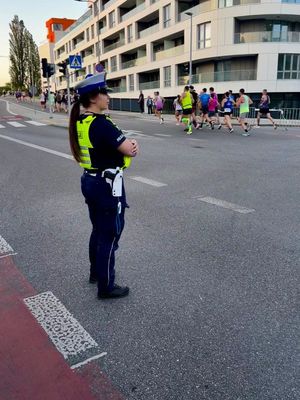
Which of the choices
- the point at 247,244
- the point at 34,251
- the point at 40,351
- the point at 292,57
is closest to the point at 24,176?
the point at 34,251

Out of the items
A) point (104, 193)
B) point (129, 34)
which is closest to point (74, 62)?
point (104, 193)

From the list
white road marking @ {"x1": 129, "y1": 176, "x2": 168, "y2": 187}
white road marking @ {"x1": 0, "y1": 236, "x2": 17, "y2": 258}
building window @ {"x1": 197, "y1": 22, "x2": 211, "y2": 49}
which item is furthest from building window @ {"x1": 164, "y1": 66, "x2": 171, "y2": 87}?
white road marking @ {"x1": 0, "y1": 236, "x2": 17, "y2": 258}

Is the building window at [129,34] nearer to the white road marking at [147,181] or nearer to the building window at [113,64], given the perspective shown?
the building window at [113,64]

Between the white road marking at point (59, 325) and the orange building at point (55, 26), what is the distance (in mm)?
95711

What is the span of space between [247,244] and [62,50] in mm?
86043

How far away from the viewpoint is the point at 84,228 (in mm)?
4840

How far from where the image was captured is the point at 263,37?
29828 mm

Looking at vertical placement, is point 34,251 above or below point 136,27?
below

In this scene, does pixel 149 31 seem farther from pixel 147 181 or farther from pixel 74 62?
pixel 147 181

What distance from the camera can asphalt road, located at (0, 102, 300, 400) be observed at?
2271 millimetres

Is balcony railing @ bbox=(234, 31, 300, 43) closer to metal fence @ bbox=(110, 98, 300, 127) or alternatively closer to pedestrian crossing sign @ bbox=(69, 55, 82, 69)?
metal fence @ bbox=(110, 98, 300, 127)

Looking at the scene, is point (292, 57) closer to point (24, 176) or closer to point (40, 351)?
point (24, 176)

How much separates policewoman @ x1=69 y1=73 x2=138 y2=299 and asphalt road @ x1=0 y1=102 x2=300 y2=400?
19.4 inches

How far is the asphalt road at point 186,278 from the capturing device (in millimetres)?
2271
